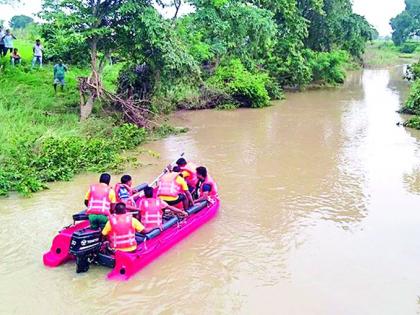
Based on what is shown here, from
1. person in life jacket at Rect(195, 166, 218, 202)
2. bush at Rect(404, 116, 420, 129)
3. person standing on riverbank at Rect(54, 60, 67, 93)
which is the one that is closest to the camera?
person in life jacket at Rect(195, 166, 218, 202)

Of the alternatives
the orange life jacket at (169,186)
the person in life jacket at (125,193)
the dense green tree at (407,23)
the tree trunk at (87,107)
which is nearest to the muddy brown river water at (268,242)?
the orange life jacket at (169,186)

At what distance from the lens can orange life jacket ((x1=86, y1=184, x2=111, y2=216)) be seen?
8.15m

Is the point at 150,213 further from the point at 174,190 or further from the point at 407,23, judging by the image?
the point at 407,23

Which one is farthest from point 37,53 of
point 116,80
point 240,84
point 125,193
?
point 125,193

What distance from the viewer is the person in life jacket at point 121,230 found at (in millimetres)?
7484

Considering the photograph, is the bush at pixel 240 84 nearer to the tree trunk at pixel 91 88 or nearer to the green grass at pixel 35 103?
the green grass at pixel 35 103

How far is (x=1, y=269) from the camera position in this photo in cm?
777

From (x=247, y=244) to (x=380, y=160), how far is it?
7333 mm

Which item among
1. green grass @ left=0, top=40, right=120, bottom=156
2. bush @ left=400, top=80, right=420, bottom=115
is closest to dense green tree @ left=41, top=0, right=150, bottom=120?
green grass @ left=0, top=40, right=120, bottom=156

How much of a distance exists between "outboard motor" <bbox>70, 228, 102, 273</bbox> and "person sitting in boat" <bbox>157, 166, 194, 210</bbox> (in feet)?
6.16

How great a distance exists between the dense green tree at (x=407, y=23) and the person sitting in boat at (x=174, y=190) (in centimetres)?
7895

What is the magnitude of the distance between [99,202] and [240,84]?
1642 cm

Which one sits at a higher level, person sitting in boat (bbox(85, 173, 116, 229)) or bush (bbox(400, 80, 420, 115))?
bush (bbox(400, 80, 420, 115))

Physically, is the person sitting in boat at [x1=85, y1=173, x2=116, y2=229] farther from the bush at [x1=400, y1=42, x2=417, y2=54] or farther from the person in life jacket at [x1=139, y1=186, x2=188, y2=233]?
the bush at [x1=400, y1=42, x2=417, y2=54]
